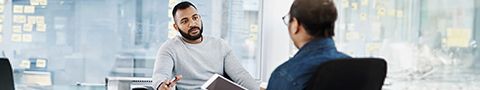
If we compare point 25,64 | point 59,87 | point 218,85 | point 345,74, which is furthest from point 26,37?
point 345,74

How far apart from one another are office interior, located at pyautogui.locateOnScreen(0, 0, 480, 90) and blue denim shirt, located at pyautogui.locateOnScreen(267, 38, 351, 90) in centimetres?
187

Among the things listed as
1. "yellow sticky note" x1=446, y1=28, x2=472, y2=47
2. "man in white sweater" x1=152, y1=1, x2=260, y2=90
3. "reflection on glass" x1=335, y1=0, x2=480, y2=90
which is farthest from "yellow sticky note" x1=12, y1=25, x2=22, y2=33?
"yellow sticky note" x1=446, y1=28, x2=472, y2=47

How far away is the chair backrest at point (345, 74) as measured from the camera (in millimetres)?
1626

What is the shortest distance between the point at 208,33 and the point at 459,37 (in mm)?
1570

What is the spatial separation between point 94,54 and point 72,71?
0.18m

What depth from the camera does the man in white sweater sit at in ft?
9.86

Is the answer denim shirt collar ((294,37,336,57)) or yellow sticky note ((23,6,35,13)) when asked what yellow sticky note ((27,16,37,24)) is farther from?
denim shirt collar ((294,37,336,57))

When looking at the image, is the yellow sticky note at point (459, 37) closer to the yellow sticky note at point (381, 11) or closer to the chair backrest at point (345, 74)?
the yellow sticky note at point (381, 11)

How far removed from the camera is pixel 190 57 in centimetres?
304

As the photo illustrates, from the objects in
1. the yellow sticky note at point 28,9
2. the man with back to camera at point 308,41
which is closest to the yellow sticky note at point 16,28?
the yellow sticky note at point 28,9

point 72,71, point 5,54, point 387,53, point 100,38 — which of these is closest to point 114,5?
point 100,38

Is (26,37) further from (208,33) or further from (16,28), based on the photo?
(208,33)

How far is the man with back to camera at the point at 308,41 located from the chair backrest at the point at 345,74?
39mm

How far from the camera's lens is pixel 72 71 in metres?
3.66
